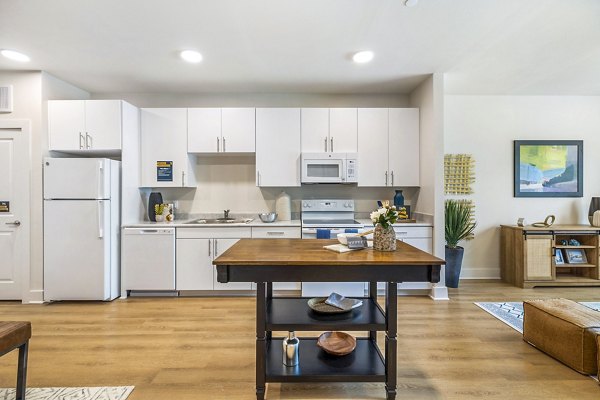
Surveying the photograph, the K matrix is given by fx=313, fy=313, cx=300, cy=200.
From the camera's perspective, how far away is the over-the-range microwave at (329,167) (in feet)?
12.8

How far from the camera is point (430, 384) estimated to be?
77.9 inches

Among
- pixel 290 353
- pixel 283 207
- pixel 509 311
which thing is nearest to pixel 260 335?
pixel 290 353

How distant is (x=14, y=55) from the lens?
3082 millimetres

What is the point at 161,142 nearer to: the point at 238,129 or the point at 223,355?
the point at 238,129

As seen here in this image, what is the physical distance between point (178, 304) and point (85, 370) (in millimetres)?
1354

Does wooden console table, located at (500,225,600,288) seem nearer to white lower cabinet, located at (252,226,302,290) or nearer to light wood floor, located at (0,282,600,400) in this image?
light wood floor, located at (0,282,600,400)

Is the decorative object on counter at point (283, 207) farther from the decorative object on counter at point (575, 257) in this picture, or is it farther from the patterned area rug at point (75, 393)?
the decorative object on counter at point (575, 257)

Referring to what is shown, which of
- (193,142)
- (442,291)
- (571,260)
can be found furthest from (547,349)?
(193,142)

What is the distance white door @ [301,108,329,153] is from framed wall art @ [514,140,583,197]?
280 cm

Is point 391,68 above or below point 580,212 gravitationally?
above

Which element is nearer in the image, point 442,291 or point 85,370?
point 85,370

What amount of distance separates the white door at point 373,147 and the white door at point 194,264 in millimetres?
2090

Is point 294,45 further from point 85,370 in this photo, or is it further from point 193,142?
point 85,370

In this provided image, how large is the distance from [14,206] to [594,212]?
7158 mm
